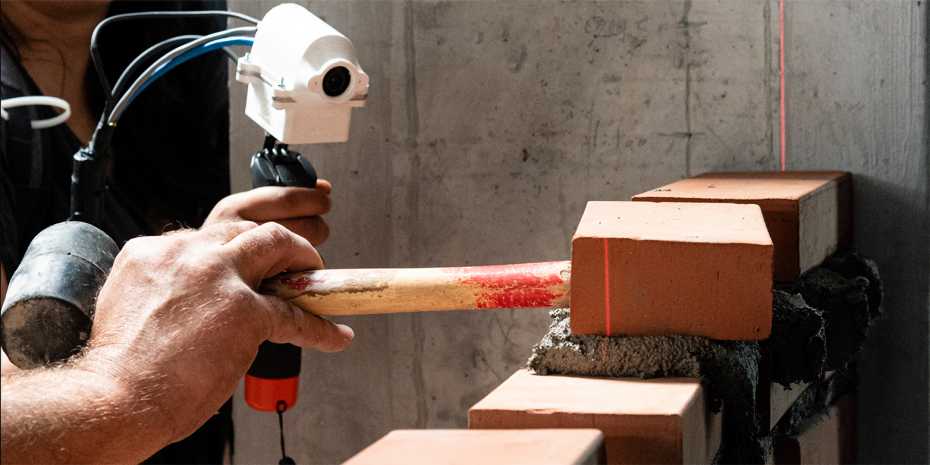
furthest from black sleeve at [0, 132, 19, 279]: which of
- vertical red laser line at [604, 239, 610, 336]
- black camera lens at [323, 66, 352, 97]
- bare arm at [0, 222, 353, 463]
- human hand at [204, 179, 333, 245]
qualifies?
vertical red laser line at [604, 239, 610, 336]

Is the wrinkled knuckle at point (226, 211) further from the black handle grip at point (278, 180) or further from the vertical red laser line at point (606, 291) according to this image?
the vertical red laser line at point (606, 291)

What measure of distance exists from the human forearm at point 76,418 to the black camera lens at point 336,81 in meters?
0.74

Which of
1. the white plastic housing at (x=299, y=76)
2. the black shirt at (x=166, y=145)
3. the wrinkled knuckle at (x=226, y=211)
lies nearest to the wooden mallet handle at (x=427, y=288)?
the white plastic housing at (x=299, y=76)

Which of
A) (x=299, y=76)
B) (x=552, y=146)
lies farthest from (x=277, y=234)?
(x=552, y=146)

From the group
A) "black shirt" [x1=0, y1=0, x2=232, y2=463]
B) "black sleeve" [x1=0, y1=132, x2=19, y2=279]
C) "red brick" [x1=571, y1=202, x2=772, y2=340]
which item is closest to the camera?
"red brick" [x1=571, y1=202, x2=772, y2=340]

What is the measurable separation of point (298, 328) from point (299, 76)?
57 centimetres

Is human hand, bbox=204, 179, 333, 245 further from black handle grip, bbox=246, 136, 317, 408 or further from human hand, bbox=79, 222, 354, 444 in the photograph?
human hand, bbox=79, 222, 354, 444

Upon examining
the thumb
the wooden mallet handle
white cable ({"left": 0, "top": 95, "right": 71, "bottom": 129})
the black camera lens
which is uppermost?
the black camera lens

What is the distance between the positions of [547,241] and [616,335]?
874 millimetres

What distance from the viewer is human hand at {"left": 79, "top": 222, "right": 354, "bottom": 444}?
1.23 m

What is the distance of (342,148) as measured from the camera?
2234 mm

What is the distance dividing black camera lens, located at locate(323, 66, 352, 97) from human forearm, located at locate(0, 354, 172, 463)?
743mm

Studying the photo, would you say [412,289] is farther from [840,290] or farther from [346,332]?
[840,290]

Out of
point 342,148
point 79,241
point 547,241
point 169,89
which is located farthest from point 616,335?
point 169,89
